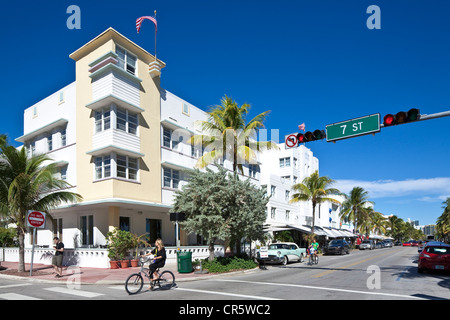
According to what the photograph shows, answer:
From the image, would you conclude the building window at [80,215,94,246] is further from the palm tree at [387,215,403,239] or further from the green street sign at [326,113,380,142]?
the palm tree at [387,215,403,239]

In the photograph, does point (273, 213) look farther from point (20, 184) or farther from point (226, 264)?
point (20, 184)

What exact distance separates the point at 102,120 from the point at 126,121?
4.67 feet

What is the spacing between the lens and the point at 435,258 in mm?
16031

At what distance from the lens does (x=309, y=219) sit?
168ft

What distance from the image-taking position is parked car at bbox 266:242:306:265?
73.2 ft

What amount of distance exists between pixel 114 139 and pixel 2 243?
13756mm

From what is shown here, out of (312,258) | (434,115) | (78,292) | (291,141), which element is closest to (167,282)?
(78,292)

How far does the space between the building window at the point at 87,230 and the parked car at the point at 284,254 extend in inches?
445

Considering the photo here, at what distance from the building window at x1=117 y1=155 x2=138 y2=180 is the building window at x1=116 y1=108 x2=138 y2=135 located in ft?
5.93

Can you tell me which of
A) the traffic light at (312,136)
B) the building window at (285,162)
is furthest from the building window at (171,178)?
the building window at (285,162)

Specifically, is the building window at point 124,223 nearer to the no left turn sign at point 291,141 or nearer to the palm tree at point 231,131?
the palm tree at point 231,131

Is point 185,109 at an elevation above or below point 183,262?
above

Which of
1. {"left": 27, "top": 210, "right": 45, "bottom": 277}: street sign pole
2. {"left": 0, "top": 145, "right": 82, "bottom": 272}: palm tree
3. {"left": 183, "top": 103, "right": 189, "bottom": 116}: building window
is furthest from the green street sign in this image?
{"left": 183, "top": 103, "right": 189, "bottom": 116}: building window
